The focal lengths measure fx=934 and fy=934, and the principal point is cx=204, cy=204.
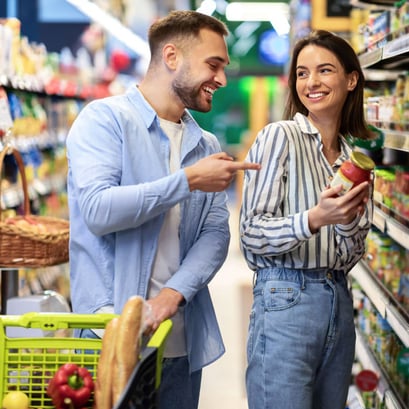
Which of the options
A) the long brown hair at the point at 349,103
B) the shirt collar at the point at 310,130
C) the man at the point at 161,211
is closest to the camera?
the man at the point at 161,211

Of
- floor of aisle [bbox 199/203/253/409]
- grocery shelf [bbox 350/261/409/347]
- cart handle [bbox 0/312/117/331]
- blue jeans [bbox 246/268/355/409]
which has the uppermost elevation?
cart handle [bbox 0/312/117/331]

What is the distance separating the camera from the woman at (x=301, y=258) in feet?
9.38

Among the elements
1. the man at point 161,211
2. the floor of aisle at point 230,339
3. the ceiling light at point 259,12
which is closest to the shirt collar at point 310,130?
the man at point 161,211

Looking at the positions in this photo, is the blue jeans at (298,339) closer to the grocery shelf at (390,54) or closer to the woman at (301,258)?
the woman at (301,258)

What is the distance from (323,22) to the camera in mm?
6773

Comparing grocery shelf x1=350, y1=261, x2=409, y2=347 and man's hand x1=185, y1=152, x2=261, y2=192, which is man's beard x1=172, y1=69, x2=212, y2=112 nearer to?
man's hand x1=185, y1=152, x2=261, y2=192

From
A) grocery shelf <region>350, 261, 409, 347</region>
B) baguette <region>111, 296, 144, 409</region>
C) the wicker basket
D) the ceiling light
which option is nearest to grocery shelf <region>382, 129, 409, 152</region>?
grocery shelf <region>350, 261, 409, 347</region>

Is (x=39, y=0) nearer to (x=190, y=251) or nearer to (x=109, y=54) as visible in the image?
(x=109, y=54)

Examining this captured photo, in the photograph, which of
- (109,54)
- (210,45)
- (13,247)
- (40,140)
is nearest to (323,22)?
(40,140)

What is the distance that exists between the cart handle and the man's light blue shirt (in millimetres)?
335

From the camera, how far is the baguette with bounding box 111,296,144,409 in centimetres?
216

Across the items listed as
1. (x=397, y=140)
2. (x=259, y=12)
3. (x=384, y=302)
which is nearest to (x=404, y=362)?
(x=384, y=302)

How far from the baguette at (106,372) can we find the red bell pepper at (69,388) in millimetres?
31

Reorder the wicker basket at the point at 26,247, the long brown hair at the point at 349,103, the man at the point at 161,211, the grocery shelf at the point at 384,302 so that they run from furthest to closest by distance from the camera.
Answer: the wicker basket at the point at 26,247 → the grocery shelf at the point at 384,302 → the long brown hair at the point at 349,103 → the man at the point at 161,211
